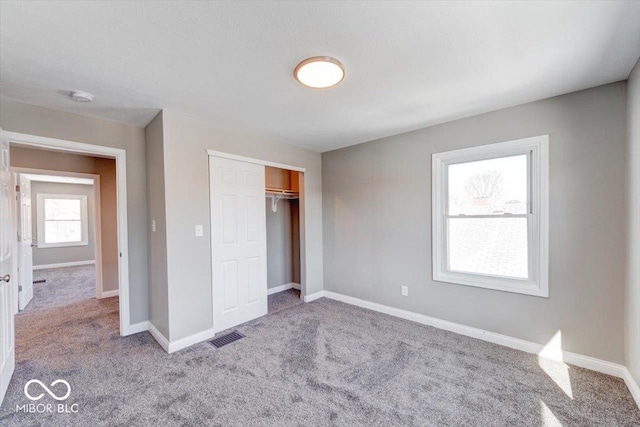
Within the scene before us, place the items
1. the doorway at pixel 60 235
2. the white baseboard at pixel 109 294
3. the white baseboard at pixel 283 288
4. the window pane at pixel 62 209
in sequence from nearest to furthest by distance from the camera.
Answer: the doorway at pixel 60 235
the white baseboard at pixel 109 294
the white baseboard at pixel 283 288
the window pane at pixel 62 209

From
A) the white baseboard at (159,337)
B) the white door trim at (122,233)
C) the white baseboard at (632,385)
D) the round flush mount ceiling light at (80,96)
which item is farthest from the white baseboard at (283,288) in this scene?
the white baseboard at (632,385)

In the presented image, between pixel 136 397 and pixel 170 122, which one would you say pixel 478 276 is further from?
pixel 170 122

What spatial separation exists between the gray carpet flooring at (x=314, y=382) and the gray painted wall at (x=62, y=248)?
539cm

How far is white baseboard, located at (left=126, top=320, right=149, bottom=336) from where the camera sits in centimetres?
302

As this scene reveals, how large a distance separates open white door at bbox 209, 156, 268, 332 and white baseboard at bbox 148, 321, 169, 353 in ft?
1.67

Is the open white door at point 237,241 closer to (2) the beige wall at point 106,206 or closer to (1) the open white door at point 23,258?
(2) the beige wall at point 106,206

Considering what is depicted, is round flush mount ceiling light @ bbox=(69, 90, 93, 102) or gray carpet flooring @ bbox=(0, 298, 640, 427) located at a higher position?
round flush mount ceiling light @ bbox=(69, 90, 93, 102)

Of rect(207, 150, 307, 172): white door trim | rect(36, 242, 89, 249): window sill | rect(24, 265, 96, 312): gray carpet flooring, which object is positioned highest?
rect(207, 150, 307, 172): white door trim

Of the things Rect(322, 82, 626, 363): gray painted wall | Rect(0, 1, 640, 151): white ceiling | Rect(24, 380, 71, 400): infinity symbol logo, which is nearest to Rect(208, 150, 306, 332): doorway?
Rect(0, 1, 640, 151): white ceiling

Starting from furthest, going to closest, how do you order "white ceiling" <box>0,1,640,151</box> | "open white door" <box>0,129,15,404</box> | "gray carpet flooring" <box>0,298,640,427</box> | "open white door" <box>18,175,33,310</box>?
"open white door" <box>18,175,33,310</box> < "open white door" <box>0,129,15,404</box> < "gray carpet flooring" <box>0,298,640,427</box> < "white ceiling" <box>0,1,640,151</box>

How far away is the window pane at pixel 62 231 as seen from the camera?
23.4 feet

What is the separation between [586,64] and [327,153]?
118 inches

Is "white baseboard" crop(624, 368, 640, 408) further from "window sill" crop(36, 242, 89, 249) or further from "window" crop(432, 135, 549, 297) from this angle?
"window sill" crop(36, 242, 89, 249)

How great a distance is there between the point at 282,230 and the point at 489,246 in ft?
10.1
